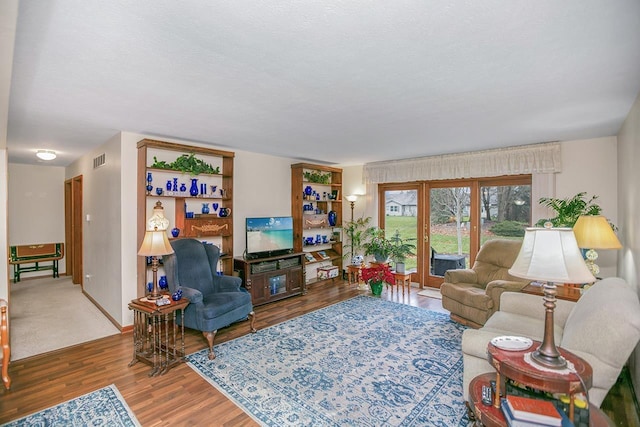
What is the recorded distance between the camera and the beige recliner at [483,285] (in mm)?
3617

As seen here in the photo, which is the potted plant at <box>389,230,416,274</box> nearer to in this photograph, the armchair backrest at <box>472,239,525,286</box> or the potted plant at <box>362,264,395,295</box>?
the potted plant at <box>362,264,395,295</box>

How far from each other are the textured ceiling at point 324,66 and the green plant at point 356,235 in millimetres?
2978

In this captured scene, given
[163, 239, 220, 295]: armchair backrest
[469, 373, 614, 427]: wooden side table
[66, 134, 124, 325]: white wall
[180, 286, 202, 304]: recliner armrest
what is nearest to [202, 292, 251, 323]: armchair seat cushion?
[180, 286, 202, 304]: recliner armrest

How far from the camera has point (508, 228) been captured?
504 cm

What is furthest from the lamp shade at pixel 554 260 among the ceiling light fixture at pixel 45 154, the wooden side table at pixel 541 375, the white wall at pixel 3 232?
the ceiling light fixture at pixel 45 154

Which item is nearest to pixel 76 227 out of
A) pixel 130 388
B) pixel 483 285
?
pixel 130 388

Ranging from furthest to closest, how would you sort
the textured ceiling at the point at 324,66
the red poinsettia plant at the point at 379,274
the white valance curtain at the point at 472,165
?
1. the red poinsettia plant at the point at 379,274
2. the white valance curtain at the point at 472,165
3. the textured ceiling at the point at 324,66

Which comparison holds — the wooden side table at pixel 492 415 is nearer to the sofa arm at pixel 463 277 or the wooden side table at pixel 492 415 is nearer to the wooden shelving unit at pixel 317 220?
the sofa arm at pixel 463 277

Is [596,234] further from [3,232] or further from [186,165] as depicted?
[3,232]

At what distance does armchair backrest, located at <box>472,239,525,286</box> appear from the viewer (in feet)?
13.5

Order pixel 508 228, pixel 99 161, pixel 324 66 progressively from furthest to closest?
Answer: 1. pixel 508 228
2. pixel 99 161
3. pixel 324 66

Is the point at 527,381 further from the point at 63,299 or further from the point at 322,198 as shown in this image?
the point at 63,299

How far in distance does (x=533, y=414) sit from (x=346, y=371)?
170cm

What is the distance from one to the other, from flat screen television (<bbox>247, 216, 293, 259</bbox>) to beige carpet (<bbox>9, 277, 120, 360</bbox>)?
2090 mm
